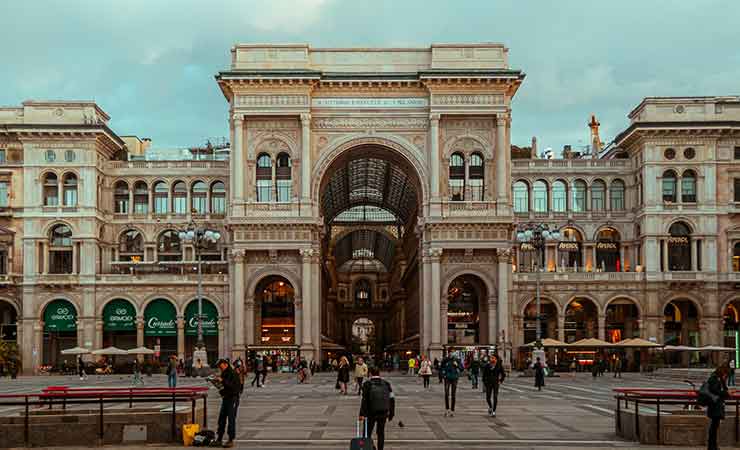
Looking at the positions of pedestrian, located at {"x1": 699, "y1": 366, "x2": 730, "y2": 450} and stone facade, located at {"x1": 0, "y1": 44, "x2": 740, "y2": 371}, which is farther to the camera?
stone facade, located at {"x1": 0, "y1": 44, "x2": 740, "y2": 371}

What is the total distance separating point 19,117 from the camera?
3684 inches

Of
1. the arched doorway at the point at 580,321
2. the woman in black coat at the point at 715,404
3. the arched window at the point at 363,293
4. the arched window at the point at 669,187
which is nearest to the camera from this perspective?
the woman in black coat at the point at 715,404

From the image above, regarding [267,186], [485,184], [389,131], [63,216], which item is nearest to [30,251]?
[63,216]

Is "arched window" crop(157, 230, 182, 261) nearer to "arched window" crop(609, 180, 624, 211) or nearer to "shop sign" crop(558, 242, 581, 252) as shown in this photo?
"shop sign" crop(558, 242, 581, 252)

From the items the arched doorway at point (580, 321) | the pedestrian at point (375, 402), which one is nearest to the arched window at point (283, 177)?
the arched doorway at point (580, 321)

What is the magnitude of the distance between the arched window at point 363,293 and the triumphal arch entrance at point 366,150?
88.1 meters

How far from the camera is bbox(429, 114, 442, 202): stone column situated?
87000mm

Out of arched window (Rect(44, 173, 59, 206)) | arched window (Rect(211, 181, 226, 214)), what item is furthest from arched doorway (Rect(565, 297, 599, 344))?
arched window (Rect(44, 173, 59, 206))

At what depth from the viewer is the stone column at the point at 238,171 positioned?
87188mm

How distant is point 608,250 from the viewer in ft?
→ 323

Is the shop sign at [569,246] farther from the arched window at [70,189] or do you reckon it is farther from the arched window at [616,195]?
the arched window at [70,189]

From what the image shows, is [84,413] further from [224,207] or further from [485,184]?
[224,207]

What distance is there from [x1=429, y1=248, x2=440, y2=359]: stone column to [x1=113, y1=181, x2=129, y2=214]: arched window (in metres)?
29.9

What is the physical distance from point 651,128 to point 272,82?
32.9m
